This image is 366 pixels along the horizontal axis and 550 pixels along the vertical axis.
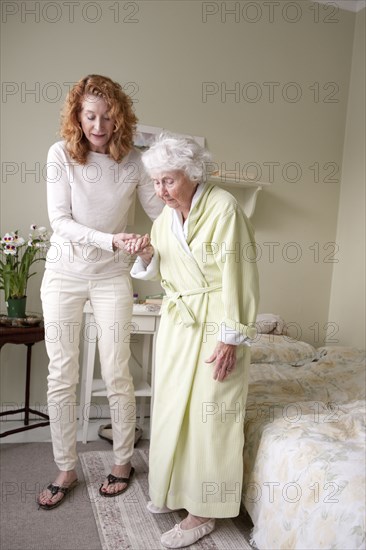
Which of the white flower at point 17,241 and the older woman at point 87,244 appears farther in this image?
the white flower at point 17,241

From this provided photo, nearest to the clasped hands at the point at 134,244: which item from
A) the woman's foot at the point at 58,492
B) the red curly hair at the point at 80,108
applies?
the red curly hair at the point at 80,108

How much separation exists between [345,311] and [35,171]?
220 cm

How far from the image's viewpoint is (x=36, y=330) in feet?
7.80

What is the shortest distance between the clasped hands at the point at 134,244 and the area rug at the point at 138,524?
3.24 ft

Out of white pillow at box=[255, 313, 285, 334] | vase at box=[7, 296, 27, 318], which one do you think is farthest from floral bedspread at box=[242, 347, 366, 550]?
vase at box=[7, 296, 27, 318]

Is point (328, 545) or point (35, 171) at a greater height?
point (35, 171)

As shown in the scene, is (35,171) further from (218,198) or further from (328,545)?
(328,545)

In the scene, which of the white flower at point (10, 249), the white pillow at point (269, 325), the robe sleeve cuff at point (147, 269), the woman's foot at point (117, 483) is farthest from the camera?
the white pillow at point (269, 325)

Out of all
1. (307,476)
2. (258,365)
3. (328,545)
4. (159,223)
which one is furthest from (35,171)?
(328,545)

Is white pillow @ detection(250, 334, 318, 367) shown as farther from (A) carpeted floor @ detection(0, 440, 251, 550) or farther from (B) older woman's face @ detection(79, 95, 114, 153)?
(B) older woman's face @ detection(79, 95, 114, 153)

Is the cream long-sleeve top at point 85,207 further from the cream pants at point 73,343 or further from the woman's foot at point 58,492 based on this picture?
the woman's foot at point 58,492

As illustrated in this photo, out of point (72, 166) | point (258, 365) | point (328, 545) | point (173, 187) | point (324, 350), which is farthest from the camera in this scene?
point (324, 350)

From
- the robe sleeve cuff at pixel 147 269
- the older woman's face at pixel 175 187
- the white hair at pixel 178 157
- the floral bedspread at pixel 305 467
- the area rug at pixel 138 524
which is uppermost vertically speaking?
the white hair at pixel 178 157

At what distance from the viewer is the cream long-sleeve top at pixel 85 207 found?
1.86 meters
